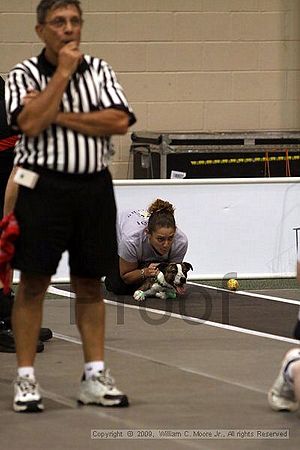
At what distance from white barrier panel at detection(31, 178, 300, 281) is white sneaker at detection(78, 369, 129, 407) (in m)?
3.59

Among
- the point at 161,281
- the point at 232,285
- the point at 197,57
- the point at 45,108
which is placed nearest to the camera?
the point at 45,108

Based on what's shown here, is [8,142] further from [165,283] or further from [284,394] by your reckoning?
[284,394]

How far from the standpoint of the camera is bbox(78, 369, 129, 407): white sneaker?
5043mm

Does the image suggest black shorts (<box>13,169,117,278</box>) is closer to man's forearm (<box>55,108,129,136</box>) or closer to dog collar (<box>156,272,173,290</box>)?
man's forearm (<box>55,108,129,136</box>)

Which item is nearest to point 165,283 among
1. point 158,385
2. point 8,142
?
point 8,142

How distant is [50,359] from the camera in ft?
20.0

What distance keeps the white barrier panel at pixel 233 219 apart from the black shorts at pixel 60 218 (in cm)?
366

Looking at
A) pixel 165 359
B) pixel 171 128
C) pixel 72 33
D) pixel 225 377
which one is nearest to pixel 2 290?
pixel 165 359

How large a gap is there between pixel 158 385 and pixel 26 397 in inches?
30.8

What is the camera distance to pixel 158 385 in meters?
5.51

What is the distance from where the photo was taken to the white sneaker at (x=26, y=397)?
16.2 ft

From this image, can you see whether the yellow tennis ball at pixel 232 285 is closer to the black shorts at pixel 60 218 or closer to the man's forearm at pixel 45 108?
the black shorts at pixel 60 218

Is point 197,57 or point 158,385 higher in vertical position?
point 197,57

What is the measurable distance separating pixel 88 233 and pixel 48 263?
21cm
